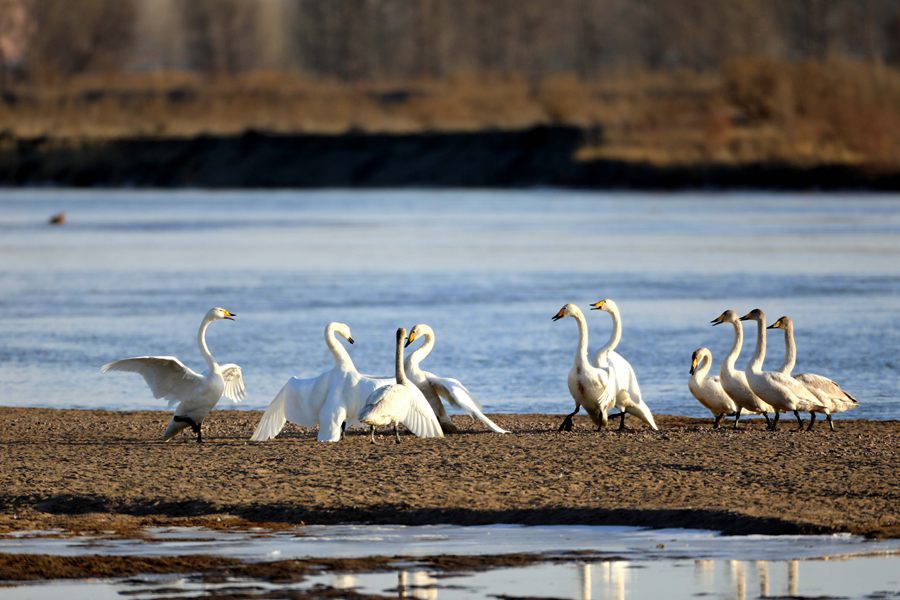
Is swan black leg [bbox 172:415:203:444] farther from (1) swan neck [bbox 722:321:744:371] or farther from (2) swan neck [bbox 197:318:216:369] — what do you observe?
(1) swan neck [bbox 722:321:744:371]

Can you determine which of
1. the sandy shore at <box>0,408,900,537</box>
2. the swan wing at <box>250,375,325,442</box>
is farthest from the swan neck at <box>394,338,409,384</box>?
the swan wing at <box>250,375,325,442</box>

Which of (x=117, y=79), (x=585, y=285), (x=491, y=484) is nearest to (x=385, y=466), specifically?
(x=491, y=484)

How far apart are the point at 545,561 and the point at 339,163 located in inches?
2125

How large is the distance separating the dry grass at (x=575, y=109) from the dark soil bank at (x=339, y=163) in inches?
31.0

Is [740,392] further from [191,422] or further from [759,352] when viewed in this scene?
[191,422]

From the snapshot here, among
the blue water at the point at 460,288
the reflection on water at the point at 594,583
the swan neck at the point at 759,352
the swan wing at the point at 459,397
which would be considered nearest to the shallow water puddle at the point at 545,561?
Answer: the reflection on water at the point at 594,583

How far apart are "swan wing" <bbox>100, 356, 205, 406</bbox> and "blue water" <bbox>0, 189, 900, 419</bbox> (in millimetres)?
2581

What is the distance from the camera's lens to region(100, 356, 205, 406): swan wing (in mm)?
12523

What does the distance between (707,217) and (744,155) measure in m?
11.6

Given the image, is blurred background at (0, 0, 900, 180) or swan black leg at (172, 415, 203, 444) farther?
blurred background at (0, 0, 900, 180)

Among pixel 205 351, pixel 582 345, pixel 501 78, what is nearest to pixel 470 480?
pixel 582 345

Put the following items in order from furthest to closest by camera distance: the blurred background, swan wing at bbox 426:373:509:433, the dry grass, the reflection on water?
the blurred background, the dry grass, swan wing at bbox 426:373:509:433, the reflection on water

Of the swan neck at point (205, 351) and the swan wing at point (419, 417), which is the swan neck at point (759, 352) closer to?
the swan wing at point (419, 417)

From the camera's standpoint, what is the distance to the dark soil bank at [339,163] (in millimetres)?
55250
